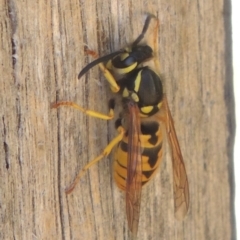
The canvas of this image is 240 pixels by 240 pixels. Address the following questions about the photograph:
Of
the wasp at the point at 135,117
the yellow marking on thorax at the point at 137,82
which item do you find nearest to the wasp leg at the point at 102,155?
the wasp at the point at 135,117

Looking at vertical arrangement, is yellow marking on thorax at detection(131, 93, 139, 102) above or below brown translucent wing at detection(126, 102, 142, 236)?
above

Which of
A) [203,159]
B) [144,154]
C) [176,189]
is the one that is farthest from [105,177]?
[203,159]

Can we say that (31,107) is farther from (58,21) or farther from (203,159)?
(203,159)

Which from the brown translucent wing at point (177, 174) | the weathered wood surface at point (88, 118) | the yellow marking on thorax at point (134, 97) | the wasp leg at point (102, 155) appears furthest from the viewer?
the brown translucent wing at point (177, 174)

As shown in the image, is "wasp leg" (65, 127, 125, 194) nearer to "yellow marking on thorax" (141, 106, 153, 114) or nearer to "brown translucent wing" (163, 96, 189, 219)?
"yellow marking on thorax" (141, 106, 153, 114)

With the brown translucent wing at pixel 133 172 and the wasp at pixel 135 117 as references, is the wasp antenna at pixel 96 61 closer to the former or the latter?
the wasp at pixel 135 117

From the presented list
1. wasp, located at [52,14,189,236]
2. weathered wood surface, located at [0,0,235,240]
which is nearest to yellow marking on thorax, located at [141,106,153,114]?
wasp, located at [52,14,189,236]
